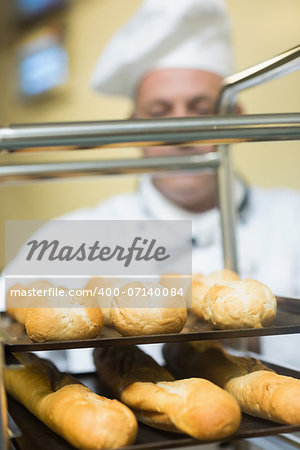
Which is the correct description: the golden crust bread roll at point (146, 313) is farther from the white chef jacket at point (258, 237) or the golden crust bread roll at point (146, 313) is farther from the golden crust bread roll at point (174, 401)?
the white chef jacket at point (258, 237)

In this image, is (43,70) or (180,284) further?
(43,70)

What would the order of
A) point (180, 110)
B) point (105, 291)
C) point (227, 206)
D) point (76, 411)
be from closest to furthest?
point (76, 411) < point (105, 291) < point (227, 206) < point (180, 110)

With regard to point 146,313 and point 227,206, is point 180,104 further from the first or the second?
point 146,313

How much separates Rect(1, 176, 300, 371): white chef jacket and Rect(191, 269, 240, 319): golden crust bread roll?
3.50ft

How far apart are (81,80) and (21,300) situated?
200 cm

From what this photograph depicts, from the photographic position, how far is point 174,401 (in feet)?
2.07

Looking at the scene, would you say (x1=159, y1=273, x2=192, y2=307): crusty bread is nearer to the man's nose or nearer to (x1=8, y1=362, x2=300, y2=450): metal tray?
(x1=8, y1=362, x2=300, y2=450): metal tray

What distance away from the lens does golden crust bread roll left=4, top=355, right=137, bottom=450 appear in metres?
0.58

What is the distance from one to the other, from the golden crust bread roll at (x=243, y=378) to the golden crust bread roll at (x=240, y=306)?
8cm

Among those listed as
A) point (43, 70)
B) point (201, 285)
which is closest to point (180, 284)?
point (201, 285)

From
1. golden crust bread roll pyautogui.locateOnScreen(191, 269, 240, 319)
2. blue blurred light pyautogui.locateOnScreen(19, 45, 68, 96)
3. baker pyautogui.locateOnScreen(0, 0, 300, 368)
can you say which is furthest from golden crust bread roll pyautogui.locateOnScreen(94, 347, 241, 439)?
blue blurred light pyautogui.locateOnScreen(19, 45, 68, 96)

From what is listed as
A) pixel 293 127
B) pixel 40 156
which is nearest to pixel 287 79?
pixel 40 156

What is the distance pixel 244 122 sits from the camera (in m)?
0.64

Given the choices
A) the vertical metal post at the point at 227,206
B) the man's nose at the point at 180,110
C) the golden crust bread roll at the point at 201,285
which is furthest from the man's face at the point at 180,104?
the golden crust bread roll at the point at 201,285
